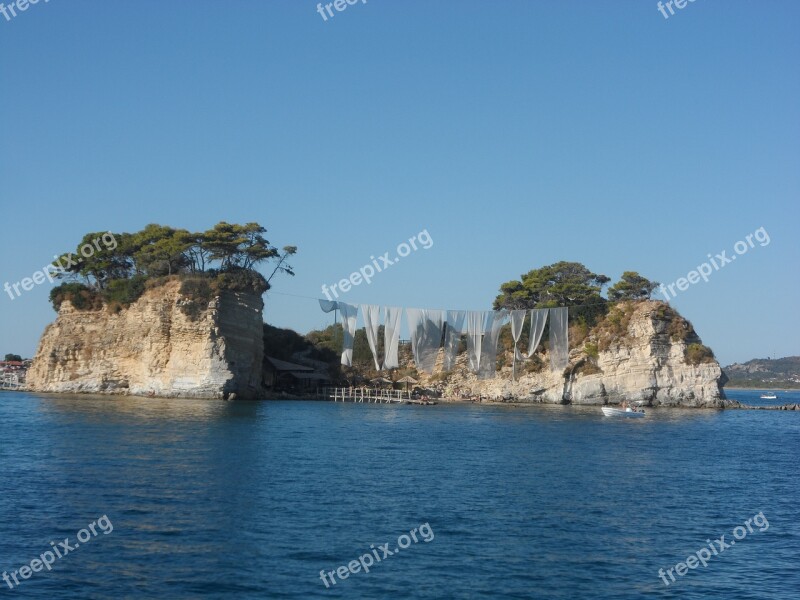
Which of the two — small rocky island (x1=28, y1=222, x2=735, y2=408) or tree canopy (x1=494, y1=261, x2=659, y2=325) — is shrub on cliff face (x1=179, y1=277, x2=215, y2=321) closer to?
small rocky island (x1=28, y1=222, x2=735, y2=408)

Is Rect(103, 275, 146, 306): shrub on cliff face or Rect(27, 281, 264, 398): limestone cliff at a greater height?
Rect(103, 275, 146, 306): shrub on cliff face

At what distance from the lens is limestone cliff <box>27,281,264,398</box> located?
58062 millimetres

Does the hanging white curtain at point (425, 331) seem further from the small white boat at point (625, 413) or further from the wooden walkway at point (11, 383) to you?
the wooden walkway at point (11, 383)

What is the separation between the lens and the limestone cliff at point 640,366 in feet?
213

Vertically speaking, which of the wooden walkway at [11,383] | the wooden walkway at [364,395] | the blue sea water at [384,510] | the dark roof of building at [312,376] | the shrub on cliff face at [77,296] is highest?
the shrub on cliff face at [77,296]

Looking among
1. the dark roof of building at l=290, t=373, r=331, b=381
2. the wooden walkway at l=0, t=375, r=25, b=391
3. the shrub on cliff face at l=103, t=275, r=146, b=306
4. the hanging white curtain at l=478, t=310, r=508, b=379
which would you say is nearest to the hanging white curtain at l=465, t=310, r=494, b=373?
the hanging white curtain at l=478, t=310, r=508, b=379

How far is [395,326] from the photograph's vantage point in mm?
69625

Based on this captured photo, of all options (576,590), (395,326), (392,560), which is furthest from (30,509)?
(395,326)

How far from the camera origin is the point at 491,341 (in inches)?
2793

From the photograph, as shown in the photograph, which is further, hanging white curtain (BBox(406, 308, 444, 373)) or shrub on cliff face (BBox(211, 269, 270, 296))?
hanging white curtain (BBox(406, 308, 444, 373))

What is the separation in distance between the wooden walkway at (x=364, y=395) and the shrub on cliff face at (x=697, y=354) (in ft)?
72.7

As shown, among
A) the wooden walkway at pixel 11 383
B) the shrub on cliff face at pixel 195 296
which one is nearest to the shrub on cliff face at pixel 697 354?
the shrub on cliff face at pixel 195 296

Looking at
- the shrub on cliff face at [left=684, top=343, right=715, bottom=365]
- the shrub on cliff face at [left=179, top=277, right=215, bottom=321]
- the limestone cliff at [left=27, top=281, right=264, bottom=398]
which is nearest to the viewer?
the limestone cliff at [left=27, top=281, right=264, bottom=398]

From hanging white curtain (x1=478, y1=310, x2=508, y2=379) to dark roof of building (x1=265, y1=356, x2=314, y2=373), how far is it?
49.4 ft
